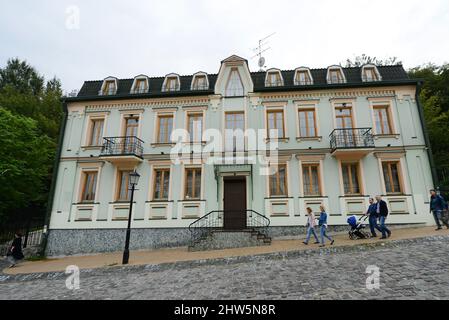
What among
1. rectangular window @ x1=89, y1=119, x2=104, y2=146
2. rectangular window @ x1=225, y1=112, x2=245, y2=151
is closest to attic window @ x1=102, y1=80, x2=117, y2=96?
rectangular window @ x1=89, y1=119, x2=104, y2=146

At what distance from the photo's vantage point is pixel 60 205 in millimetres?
13172

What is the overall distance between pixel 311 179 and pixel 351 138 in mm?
3069

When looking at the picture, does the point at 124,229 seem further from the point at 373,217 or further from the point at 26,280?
the point at 373,217

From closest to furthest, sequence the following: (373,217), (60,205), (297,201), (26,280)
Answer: (26,280) → (373,217) → (297,201) → (60,205)

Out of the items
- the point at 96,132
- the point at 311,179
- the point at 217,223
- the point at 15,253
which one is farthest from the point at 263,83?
the point at 15,253

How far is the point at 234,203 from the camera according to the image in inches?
507

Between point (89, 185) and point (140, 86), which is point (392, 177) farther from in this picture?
point (89, 185)

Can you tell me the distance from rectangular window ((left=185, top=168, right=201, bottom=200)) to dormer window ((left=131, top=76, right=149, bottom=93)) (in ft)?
20.6

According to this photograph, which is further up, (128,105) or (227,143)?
(128,105)

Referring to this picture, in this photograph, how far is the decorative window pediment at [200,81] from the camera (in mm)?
14672

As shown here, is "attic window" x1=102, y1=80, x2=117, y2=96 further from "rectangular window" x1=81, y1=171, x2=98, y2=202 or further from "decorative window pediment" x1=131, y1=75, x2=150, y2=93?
"rectangular window" x1=81, y1=171, x2=98, y2=202
